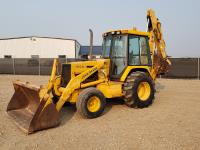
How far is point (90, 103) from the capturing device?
7219mm

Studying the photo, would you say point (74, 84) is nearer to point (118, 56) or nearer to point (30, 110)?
point (30, 110)

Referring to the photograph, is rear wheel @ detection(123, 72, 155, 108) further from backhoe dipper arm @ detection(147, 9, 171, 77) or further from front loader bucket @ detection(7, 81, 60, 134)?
front loader bucket @ detection(7, 81, 60, 134)

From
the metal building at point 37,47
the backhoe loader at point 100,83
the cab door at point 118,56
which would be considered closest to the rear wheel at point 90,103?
the backhoe loader at point 100,83

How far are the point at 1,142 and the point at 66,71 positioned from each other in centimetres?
300

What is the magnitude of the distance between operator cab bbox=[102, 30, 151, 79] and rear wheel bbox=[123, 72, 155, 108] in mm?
422

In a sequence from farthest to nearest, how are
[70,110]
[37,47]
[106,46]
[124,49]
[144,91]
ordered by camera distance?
[37,47]
[106,46]
[144,91]
[124,49]
[70,110]

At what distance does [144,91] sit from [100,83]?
161cm

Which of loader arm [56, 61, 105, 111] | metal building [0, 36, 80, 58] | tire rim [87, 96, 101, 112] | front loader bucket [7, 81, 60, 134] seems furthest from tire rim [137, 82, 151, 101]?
metal building [0, 36, 80, 58]

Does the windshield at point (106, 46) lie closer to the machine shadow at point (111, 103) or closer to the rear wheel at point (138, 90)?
the rear wheel at point (138, 90)

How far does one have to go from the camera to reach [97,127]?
6391 millimetres

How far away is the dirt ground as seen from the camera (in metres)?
5.23

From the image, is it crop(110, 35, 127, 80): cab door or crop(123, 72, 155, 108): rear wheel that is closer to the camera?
crop(123, 72, 155, 108): rear wheel

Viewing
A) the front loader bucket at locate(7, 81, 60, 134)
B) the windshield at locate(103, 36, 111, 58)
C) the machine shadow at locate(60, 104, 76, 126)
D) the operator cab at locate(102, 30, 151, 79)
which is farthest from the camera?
the windshield at locate(103, 36, 111, 58)

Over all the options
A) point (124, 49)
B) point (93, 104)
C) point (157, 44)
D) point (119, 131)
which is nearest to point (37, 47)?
point (157, 44)
